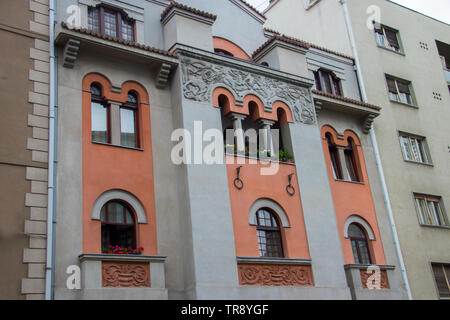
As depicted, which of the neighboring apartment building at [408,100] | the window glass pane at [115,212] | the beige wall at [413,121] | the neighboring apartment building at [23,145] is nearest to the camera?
the neighboring apartment building at [23,145]

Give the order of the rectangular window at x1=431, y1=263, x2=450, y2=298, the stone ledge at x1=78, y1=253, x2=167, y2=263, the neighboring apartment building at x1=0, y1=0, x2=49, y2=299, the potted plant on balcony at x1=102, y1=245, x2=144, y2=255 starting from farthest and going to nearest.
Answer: the rectangular window at x1=431, y1=263, x2=450, y2=298 → the potted plant on balcony at x1=102, y1=245, x2=144, y2=255 → the stone ledge at x1=78, y1=253, x2=167, y2=263 → the neighboring apartment building at x1=0, y1=0, x2=49, y2=299

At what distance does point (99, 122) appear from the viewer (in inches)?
651

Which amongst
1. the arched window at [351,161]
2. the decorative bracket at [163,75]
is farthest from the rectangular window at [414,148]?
the decorative bracket at [163,75]

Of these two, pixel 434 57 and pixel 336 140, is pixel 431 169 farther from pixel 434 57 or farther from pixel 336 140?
pixel 434 57

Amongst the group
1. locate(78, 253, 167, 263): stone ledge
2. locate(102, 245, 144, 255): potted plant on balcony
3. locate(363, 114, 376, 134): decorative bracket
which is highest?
locate(363, 114, 376, 134): decorative bracket

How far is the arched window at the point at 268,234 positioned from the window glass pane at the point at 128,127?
494cm

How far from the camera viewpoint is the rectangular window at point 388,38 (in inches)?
1073

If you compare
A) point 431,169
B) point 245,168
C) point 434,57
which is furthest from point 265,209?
point 434,57

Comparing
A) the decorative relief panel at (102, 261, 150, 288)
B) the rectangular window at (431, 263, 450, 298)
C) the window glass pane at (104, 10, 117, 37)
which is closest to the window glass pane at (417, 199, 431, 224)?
the rectangular window at (431, 263, 450, 298)

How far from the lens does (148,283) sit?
47.6 ft

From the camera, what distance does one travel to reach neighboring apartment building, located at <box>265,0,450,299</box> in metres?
22.3

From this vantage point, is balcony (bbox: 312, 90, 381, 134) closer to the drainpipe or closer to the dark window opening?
the dark window opening

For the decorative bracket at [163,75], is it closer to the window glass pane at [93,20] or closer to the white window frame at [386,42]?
the window glass pane at [93,20]

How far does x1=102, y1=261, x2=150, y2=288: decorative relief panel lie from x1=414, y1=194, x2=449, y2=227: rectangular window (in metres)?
13.8
